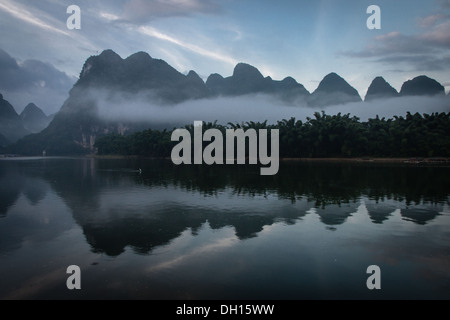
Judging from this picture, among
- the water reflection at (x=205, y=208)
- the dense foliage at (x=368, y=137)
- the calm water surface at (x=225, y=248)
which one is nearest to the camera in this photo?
the calm water surface at (x=225, y=248)

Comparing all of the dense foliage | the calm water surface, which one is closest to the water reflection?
the calm water surface

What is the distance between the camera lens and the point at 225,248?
1097 centimetres

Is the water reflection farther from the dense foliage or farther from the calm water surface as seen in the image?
the dense foliage

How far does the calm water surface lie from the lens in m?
7.84

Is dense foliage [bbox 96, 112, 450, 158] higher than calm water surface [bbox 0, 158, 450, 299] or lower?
higher

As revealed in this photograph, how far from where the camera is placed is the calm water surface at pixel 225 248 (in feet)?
25.7

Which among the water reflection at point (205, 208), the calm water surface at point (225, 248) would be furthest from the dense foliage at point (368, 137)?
the calm water surface at point (225, 248)

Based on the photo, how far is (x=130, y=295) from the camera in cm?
745

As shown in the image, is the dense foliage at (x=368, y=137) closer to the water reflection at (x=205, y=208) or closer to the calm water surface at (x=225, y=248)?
Answer: the water reflection at (x=205, y=208)

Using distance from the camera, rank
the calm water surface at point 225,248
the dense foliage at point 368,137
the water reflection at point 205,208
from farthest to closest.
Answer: the dense foliage at point 368,137
the water reflection at point 205,208
the calm water surface at point 225,248

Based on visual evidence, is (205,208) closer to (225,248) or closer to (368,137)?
(225,248)
